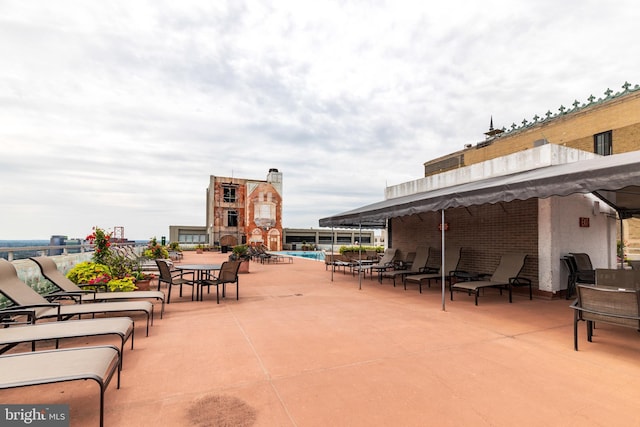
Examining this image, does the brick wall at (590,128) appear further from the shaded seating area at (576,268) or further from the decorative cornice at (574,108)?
the shaded seating area at (576,268)

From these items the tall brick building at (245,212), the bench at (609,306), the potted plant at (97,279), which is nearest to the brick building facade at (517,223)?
the bench at (609,306)

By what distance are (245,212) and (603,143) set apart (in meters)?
32.0

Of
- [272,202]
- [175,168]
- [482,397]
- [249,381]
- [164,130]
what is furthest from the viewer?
[272,202]

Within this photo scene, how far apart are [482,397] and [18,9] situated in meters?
9.03

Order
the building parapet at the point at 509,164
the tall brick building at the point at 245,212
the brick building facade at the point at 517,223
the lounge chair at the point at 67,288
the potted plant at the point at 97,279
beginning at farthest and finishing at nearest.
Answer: the tall brick building at the point at 245,212 < the building parapet at the point at 509,164 < the brick building facade at the point at 517,223 < the potted plant at the point at 97,279 < the lounge chair at the point at 67,288

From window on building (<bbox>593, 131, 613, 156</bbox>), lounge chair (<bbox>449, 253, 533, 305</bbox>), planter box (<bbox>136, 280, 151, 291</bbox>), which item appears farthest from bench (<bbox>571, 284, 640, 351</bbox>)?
window on building (<bbox>593, 131, 613, 156</bbox>)

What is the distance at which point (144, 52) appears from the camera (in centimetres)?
761

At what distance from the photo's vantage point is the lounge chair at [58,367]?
1932mm

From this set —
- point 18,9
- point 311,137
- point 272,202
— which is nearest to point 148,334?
point 18,9

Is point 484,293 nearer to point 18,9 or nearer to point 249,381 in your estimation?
point 249,381

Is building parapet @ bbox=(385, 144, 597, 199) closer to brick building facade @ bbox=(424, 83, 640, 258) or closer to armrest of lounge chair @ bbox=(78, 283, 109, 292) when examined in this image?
armrest of lounge chair @ bbox=(78, 283, 109, 292)

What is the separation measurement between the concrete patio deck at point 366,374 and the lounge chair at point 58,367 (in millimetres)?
392

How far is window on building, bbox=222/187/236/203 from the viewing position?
113 feet

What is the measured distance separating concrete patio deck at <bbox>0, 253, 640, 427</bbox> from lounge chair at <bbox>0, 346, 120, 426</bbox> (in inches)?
15.4
